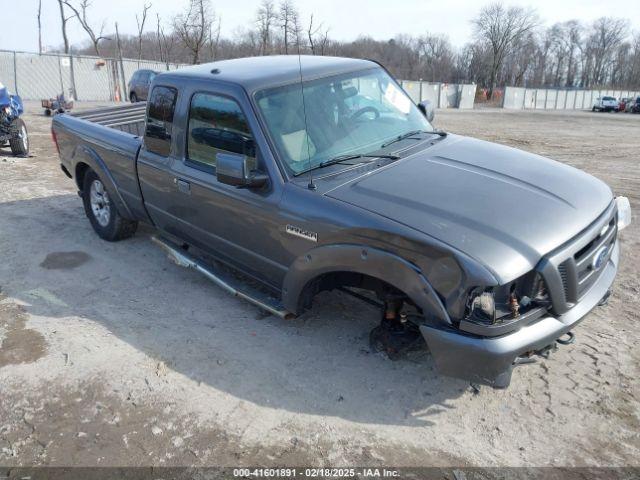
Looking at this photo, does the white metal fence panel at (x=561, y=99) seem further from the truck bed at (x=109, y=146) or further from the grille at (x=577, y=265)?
the grille at (x=577, y=265)

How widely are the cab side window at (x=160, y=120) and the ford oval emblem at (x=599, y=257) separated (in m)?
3.34

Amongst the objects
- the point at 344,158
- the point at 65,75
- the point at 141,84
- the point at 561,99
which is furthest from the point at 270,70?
the point at 561,99

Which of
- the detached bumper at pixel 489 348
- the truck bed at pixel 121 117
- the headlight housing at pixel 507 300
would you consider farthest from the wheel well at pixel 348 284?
the truck bed at pixel 121 117

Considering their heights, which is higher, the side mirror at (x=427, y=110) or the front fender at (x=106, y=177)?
the side mirror at (x=427, y=110)

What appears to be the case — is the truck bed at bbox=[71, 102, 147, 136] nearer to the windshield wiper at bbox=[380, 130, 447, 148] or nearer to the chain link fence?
the windshield wiper at bbox=[380, 130, 447, 148]

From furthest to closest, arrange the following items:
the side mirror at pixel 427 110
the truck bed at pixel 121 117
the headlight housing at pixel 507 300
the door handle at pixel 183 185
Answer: the truck bed at pixel 121 117 < the side mirror at pixel 427 110 < the door handle at pixel 183 185 < the headlight housing at pixel 507 300

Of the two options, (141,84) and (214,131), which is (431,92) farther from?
(214,131)

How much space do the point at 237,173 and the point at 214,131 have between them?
815mm

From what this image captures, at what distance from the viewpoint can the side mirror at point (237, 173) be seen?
3.36 metres

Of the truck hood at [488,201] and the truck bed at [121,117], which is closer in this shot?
the truck hood at [488,201]

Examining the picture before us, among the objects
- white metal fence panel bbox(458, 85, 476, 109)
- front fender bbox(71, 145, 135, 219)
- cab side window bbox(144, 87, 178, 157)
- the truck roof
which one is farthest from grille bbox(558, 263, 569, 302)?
white metal fence panel bbox(458, 85, 476, 109)

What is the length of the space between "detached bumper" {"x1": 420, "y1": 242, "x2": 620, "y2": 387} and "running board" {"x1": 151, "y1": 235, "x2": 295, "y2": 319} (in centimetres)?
128

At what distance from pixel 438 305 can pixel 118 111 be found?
5.47 meters

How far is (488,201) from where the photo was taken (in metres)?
3.06
